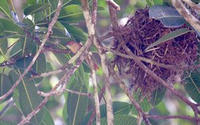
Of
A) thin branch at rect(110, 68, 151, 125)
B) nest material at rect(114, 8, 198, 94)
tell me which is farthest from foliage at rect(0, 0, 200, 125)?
thin branch at rect(110, 68, 151, 125)

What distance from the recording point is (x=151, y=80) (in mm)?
2396

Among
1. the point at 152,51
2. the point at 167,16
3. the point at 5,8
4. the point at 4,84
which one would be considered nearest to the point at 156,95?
the point at 152,51

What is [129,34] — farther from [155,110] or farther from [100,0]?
[155,110]

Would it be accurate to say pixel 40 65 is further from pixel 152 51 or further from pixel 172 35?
pixel 172 35

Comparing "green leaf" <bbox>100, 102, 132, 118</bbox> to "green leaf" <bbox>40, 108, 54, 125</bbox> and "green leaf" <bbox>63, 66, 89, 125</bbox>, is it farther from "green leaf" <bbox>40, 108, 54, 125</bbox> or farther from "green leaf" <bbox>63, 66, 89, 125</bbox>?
"green leaf" <bbox>40, 108, 54, 125</bbox>

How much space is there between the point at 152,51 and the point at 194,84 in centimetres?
36

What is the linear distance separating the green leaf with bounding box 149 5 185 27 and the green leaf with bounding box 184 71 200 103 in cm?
46

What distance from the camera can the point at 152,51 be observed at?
233cm

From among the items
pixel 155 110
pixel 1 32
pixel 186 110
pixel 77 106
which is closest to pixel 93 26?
pixel 1 32

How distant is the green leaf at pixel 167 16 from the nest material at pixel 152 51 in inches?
6.1

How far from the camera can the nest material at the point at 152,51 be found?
2326 mm

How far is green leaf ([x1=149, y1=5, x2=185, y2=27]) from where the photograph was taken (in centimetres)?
210

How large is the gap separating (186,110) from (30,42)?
197 centimetres

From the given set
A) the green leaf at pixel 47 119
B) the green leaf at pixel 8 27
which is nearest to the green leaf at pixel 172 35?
the green leaf at pixel 8 27
